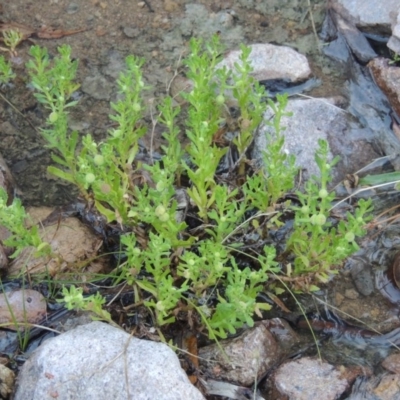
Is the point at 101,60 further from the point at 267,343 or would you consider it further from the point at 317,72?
the point at 267,343

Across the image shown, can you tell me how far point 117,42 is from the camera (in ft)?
15.3

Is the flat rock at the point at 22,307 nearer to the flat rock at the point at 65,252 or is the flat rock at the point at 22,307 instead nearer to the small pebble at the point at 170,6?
the flat rock at the point at 65,252

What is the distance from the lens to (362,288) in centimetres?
358

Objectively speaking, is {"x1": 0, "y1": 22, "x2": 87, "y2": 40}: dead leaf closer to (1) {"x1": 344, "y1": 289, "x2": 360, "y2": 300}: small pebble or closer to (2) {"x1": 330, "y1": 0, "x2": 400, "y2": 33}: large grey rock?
(2) {"x1": 330, "y1": 0, "x2": 400, "y2": 33}: large grey rock

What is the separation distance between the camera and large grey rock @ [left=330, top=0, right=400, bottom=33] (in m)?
4.50

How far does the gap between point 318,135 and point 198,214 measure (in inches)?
36.5

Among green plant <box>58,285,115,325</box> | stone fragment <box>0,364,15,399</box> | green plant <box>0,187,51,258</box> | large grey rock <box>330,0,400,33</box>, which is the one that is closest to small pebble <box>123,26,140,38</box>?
large grey rock <box>330,0,400,33</box>

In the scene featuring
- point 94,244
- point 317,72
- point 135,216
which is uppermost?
point 317,72

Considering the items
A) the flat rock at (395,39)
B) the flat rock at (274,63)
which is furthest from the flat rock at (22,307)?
the flat rock at (395,39)

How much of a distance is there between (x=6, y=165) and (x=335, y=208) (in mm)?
1902

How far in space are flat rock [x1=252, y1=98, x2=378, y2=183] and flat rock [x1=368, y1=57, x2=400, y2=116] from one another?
308mm

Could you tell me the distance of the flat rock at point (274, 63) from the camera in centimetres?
438

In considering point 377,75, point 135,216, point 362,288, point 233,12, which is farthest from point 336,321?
point 233,12

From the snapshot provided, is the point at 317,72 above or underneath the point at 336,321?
above
